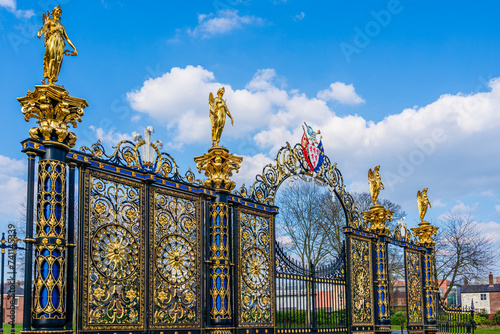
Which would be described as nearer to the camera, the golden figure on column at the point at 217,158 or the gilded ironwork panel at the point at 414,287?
the golden figure on column at the point at 217,158

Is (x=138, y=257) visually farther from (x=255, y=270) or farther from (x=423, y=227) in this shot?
(x=423, y=227)

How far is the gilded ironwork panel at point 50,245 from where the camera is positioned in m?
7.61

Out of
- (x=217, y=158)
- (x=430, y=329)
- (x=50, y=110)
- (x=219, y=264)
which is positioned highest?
(x=50, y=110)

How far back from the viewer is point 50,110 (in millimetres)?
8070

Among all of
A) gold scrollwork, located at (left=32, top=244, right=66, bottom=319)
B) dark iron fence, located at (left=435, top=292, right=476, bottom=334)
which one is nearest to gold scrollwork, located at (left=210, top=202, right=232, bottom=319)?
gold scrollwork, located at (left=32, top=244, right=66, bottom=319)

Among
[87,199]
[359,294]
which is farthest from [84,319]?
[359,294]

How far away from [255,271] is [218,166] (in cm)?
251

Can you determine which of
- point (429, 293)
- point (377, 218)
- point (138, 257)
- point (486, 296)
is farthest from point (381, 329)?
point (486, 296)

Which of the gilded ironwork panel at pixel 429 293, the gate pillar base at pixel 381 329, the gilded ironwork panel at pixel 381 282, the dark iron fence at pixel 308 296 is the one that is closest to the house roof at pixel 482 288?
the gilded ironwork panel at pixel 429 293

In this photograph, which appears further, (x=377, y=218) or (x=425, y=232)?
(x=425, y=232)

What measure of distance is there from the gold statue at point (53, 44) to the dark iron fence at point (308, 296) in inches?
259

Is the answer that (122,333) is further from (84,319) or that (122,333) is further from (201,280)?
(201,280)

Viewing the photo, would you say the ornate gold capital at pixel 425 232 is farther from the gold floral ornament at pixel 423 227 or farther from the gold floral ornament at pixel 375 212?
the gold floral ornament at pixel 375 212

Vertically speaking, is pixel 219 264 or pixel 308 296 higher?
pixel 219 264
